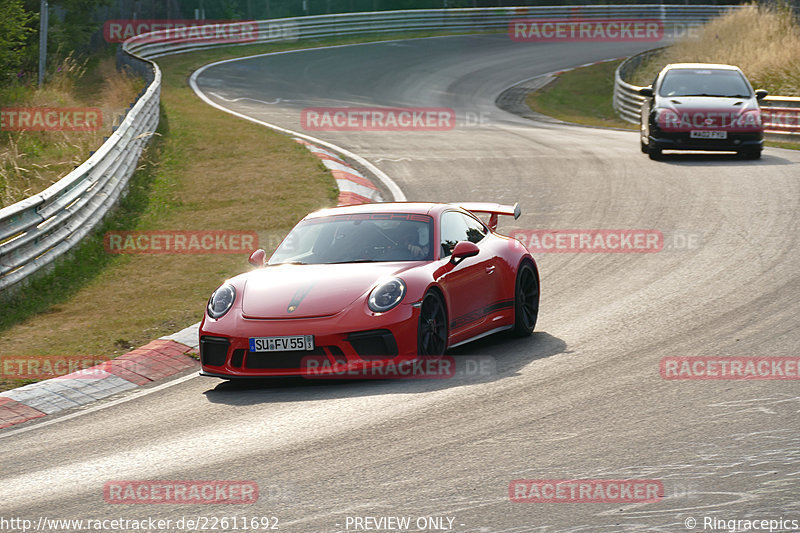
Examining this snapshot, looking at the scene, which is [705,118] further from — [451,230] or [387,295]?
[387,295]

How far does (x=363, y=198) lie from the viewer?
55.1 feet

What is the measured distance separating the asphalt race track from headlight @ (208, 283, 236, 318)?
572mm

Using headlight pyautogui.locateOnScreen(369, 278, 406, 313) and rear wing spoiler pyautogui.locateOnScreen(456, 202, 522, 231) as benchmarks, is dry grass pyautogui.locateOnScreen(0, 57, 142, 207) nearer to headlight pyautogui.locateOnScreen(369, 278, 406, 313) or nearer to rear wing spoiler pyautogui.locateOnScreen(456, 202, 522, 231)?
rear wing spoiler pyautogui.locateOnScreen(456, 202, 522, 231)

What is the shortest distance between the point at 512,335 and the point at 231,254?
5.02 metres

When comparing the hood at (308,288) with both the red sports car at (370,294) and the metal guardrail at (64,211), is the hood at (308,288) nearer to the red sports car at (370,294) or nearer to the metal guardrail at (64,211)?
the red sports car at (370,294)

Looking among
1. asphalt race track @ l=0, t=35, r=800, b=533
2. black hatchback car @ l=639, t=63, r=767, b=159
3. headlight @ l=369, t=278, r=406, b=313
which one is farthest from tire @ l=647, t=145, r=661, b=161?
headlight @ l=369, t=278, r=406, b=313

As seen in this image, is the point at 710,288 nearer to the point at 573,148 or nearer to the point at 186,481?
the point at 186,481

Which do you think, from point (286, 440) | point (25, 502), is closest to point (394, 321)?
point (286, 440)

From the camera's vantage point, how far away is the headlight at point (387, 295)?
8281 mm

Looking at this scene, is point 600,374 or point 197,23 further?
point 197,23

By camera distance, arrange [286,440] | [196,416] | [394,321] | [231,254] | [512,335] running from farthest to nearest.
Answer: [231,254] < [512,335] < [394,321] < [196,416] < [286,440]

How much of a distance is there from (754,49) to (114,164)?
20.9 metres

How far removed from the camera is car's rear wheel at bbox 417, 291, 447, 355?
8.41 m

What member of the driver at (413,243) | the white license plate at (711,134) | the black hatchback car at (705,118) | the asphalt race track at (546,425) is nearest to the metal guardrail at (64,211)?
the asphalt race track at (546,425)
